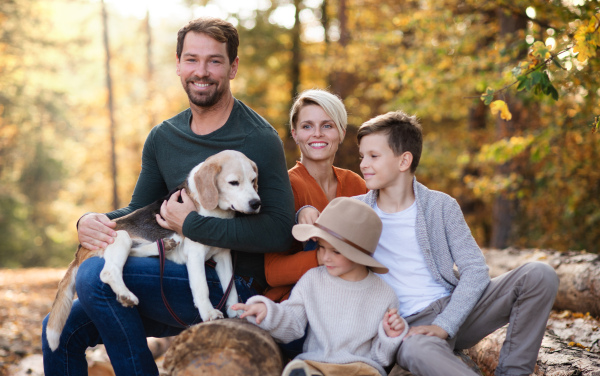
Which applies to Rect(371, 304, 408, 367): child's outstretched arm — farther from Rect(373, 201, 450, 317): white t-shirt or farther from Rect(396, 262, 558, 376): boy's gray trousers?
Rect(373, 201, 450, 317): white t-shirt

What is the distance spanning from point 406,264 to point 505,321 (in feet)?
2.16

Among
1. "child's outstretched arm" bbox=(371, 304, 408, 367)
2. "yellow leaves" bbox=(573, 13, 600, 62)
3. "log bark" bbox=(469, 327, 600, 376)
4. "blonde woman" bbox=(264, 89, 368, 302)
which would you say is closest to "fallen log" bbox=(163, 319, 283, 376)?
"child's outstretched arm" bbox=(371, 304, 408, 367)

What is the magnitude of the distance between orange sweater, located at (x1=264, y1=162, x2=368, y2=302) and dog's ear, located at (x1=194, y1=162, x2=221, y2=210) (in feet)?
1.65

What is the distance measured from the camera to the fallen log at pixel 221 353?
2.56 meters

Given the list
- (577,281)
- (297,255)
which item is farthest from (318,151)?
(577,281)

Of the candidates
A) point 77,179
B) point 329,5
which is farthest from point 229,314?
point 77,179

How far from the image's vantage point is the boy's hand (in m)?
3.35

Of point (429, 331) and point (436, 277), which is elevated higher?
point (436, 277)

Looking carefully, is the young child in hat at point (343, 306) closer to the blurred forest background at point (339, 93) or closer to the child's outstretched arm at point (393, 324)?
the child's outstretched arm at point (393, 324)

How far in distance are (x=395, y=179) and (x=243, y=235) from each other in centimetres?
104

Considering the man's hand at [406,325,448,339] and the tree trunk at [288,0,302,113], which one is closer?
the man's hand at [406,325,448,339]

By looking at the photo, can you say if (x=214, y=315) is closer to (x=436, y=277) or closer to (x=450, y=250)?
(x=436, y=277)

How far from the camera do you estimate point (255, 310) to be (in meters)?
2.79

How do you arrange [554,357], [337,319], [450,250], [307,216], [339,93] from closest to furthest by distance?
[337,319] → [450,250] → [307,216] → [554,357] → [339,93]
